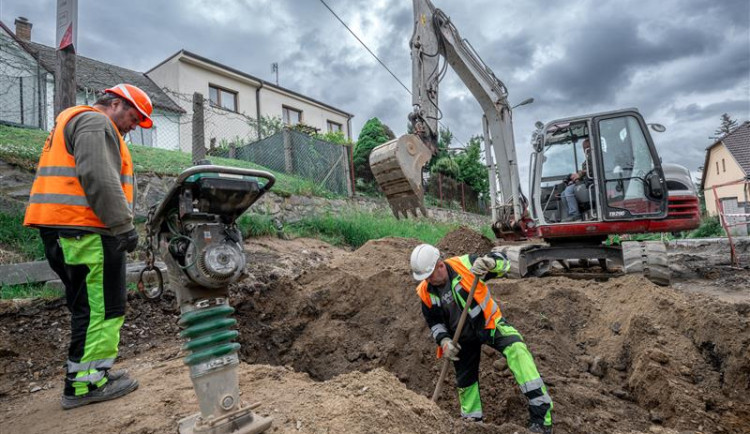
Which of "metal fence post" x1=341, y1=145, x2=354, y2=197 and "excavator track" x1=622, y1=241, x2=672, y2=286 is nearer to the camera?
"excavator track" x1=622, y1=241, x2=672, y2=286

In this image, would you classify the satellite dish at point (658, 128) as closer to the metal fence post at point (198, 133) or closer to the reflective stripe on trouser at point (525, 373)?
the reflective stripe on trouser at point (525, 373)

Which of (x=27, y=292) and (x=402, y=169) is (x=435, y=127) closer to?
(x=402, y=169)

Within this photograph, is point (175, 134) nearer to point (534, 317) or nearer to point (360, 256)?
point (360, 256)

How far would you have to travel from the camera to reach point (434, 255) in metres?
3.24

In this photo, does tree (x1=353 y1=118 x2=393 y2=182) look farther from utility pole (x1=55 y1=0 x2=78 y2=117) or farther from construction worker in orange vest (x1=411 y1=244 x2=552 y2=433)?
construction worker in orange vest (x1=411 y1=244 x2=552 y2=433)

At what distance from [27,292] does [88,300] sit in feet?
6.93

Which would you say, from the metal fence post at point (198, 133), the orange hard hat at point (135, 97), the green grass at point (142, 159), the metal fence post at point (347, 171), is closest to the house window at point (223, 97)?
the metal fence post at point (347, 171)

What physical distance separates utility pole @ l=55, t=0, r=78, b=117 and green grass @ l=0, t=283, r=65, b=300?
62.9 inches

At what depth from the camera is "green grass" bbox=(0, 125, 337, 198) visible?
5441 millimetres

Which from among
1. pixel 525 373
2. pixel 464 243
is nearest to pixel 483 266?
pixel 525 373

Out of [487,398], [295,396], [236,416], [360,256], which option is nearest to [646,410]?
[487,398]

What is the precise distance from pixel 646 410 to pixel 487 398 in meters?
1.13

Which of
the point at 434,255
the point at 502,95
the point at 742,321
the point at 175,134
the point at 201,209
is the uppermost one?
the point at 175,134

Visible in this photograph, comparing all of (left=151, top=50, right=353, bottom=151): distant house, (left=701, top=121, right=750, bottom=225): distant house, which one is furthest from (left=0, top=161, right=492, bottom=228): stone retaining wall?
(left=701, top=121, right=750, bottom=225): distant house
